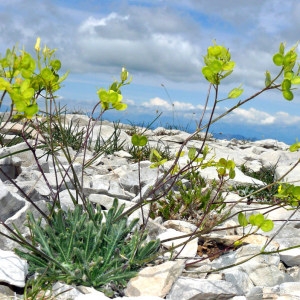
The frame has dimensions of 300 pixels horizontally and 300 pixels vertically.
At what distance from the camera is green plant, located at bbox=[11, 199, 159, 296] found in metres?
2.84

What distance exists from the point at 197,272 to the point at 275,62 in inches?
50.2

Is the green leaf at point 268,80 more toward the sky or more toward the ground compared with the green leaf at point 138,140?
more toward the sky

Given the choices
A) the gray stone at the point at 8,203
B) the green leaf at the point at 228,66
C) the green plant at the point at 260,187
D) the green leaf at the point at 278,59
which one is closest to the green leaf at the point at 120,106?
the green leaf at the point at 228,66

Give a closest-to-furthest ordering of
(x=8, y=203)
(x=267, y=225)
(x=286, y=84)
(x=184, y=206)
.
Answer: (x=286, y=84)
(x=267, y=225)
(x=8, y=203)
(x=184, y=206)

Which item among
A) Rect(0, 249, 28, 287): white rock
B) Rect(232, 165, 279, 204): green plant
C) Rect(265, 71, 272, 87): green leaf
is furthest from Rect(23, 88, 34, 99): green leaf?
Rect(232, 165, 279, 204): green plant

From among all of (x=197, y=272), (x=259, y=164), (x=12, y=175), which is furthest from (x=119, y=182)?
(x=259, y=164)

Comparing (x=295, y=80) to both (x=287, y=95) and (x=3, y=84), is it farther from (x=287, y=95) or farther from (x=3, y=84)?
(x=3, y=84)

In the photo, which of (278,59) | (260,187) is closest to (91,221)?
(278,59)

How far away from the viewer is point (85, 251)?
293cm

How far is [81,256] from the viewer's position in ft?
9.36

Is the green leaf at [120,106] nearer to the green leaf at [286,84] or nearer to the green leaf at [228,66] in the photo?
the green leaf at [228,66]

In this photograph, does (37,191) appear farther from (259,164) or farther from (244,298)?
(259,164)

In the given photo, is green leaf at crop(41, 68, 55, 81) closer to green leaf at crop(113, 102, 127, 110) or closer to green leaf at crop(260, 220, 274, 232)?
green leaf at crop(113, 102, 127, 110)

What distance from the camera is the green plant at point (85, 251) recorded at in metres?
2.84
